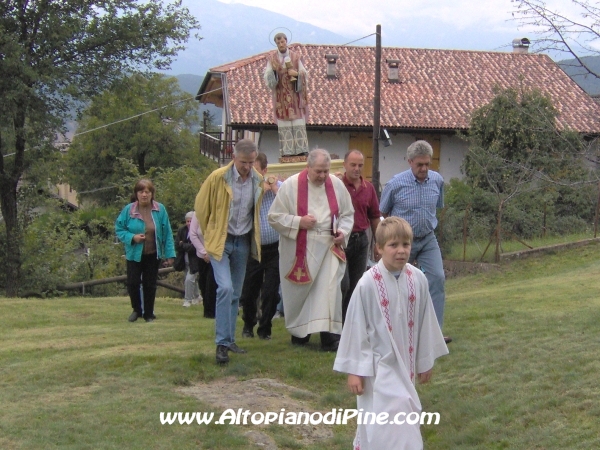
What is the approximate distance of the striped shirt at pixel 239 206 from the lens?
334 inches

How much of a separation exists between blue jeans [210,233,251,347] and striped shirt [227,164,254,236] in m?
0.08

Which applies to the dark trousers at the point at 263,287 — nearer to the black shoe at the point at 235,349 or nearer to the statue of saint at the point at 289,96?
the black shoe at the point at 235,349

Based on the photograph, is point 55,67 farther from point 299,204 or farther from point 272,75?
point 299,204

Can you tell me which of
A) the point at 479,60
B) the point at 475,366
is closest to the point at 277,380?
the point at 475,366

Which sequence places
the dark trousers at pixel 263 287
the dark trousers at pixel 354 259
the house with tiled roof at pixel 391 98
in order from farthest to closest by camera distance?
the house with tiled roof at pixel 391 98
the dark trousers at pixel 263 287
the dark trousers at pixel 354 259

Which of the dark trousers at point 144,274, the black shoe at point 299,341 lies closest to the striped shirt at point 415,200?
the black shoe at point 299,341

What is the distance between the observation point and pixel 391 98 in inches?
1586

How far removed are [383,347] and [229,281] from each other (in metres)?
3.29

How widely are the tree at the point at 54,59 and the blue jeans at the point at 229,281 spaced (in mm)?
12805

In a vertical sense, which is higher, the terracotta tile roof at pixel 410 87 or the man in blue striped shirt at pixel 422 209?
the terracotta tile roof at pixel 410 87

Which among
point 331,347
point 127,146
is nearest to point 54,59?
point 331,347

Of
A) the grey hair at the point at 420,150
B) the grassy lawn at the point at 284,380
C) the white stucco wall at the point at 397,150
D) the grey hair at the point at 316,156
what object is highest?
the white stucco wall at the point at 397,150

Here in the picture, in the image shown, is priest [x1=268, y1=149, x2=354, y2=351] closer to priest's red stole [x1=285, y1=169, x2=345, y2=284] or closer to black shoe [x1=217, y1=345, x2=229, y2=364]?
priest's red stole [x1=285, y1=169, x2=345, y2=284]

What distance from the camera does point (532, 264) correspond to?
816 inches
